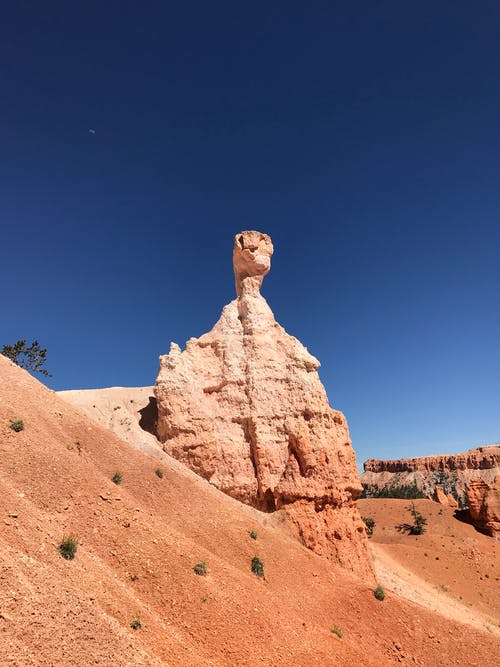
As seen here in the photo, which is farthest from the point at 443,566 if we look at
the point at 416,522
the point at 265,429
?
the point at 265,429

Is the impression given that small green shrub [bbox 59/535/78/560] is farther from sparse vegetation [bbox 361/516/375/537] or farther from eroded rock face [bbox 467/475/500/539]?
eroded rock face [bbox 467/475/500/539]

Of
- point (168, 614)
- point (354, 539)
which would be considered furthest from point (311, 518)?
point (168, 614)

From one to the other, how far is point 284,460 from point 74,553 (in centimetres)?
1728

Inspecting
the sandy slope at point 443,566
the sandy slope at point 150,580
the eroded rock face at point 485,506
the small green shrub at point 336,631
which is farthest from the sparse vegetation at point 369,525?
the small green shrub at point 336,631

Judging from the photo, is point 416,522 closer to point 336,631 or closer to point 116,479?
point 336,631

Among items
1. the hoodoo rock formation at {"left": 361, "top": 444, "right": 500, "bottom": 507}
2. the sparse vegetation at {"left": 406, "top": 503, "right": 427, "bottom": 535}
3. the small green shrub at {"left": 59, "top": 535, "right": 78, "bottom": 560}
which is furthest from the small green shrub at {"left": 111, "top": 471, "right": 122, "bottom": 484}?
the hoodoo rock formation at {"left": 361, "top": 444, "right": 500, "bottom": 507}

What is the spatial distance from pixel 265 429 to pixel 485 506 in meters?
37.3

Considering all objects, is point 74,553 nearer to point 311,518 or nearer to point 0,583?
point 0,583

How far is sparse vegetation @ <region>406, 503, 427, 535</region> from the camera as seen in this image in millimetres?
45688

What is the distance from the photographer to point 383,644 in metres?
17.2

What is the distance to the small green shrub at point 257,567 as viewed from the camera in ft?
54.8

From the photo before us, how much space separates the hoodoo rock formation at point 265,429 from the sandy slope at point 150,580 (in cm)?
239

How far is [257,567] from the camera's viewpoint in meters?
16.9

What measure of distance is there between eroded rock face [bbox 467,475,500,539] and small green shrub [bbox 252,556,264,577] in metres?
42.2
